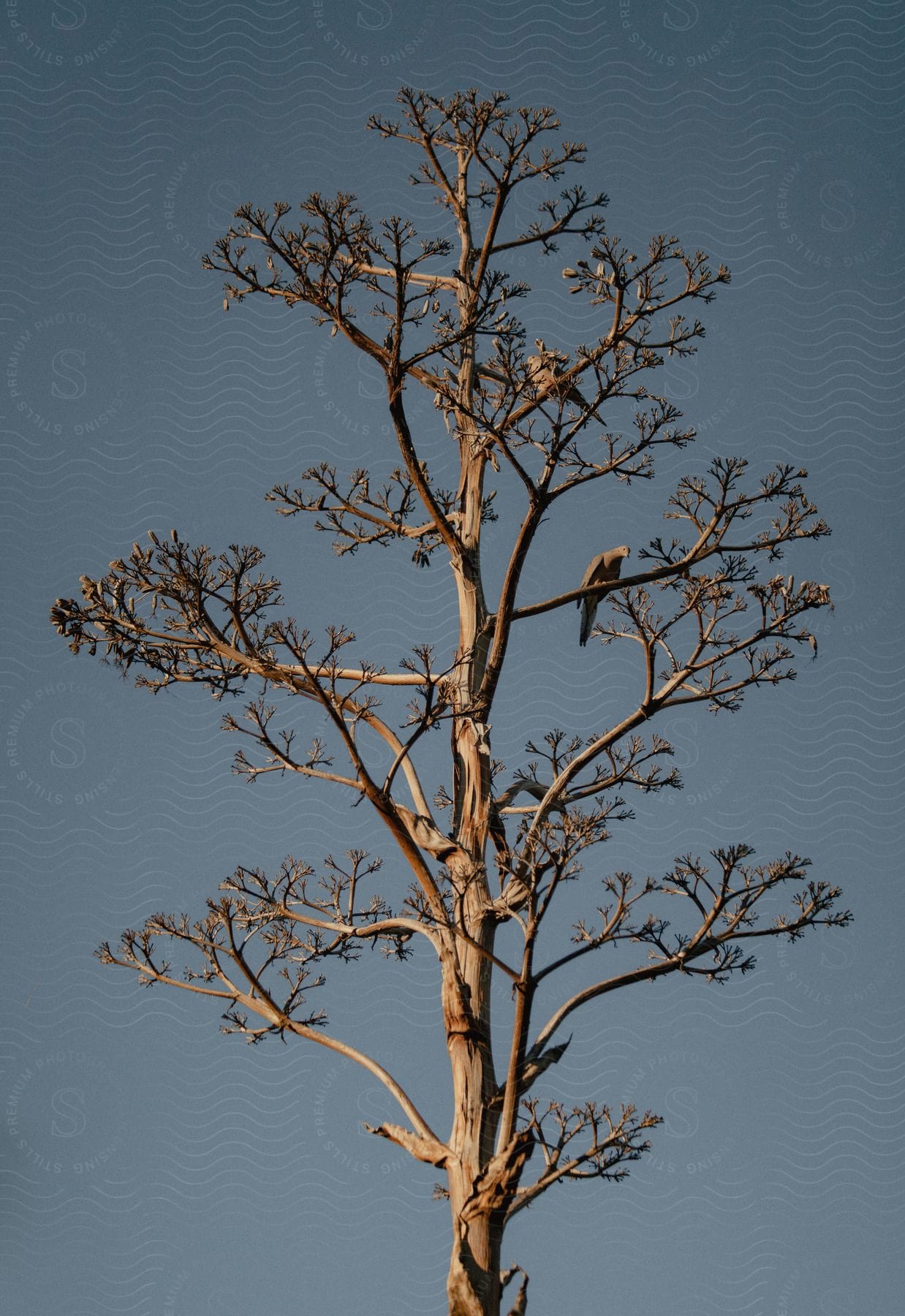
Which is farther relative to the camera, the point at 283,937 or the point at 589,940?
the point at 283,937

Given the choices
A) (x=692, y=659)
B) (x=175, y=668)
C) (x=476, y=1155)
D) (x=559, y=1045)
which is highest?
(x=692, y=659)

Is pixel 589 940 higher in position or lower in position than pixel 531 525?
lower

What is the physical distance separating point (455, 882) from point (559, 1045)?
83 centimetres

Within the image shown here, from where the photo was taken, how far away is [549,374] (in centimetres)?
771

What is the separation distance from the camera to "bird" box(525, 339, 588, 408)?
7.57m

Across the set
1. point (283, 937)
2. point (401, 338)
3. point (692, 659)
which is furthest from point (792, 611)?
point (283, 937)

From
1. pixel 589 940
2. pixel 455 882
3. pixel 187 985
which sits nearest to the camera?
pixel 589 940

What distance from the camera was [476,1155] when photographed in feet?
22.4

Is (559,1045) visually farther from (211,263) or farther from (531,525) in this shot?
(211,263)

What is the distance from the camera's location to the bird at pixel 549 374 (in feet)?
24.8

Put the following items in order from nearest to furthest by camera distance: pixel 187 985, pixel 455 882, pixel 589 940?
pixel 589 940
pixel 455 882
pixel 187 985

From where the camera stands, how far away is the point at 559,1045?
7020 millimetres

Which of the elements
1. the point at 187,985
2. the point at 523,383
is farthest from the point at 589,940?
the point at 523,383

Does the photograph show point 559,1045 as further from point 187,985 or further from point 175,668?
point 175,668
